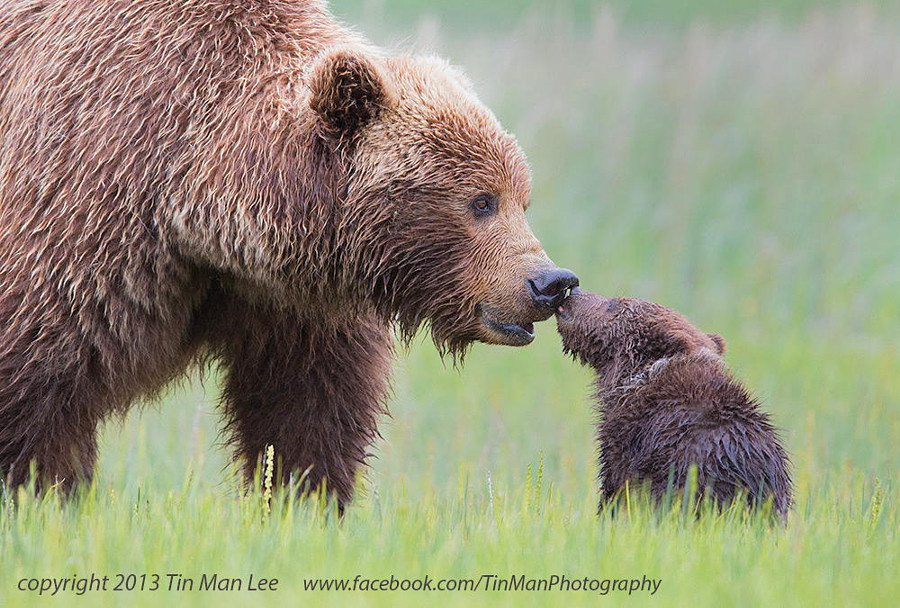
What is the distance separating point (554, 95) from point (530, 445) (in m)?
5.18

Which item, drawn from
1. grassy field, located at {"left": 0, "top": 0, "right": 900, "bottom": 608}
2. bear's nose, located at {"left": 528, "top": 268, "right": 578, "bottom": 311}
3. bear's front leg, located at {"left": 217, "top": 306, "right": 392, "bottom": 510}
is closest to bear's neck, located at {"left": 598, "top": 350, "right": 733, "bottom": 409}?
grassy field, located at {"left": 0, "top": 0, "right": 900, "bottom": 608}

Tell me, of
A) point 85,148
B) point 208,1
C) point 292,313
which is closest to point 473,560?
point 292,313

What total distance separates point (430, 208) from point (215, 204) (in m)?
0.84

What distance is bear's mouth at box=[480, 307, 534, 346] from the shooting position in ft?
16.6

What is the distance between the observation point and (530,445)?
29.4ft

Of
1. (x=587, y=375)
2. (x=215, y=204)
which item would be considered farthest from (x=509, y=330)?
(x=587, y=375)

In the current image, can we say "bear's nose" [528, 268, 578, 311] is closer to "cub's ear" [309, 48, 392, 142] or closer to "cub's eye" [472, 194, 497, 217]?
"cub's eye" [472, 194, 497, 217]

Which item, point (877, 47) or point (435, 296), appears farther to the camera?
point (877, 47)

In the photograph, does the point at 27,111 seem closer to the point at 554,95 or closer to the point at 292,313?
the point at 292,313

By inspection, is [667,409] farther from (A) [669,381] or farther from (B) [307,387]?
(B) [307,387]

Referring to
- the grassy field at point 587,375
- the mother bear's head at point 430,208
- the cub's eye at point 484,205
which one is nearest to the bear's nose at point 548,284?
the mother bear's head at point 430,208

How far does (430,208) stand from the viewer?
5055mm

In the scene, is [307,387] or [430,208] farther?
[307,387]

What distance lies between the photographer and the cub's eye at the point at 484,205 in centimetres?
510
